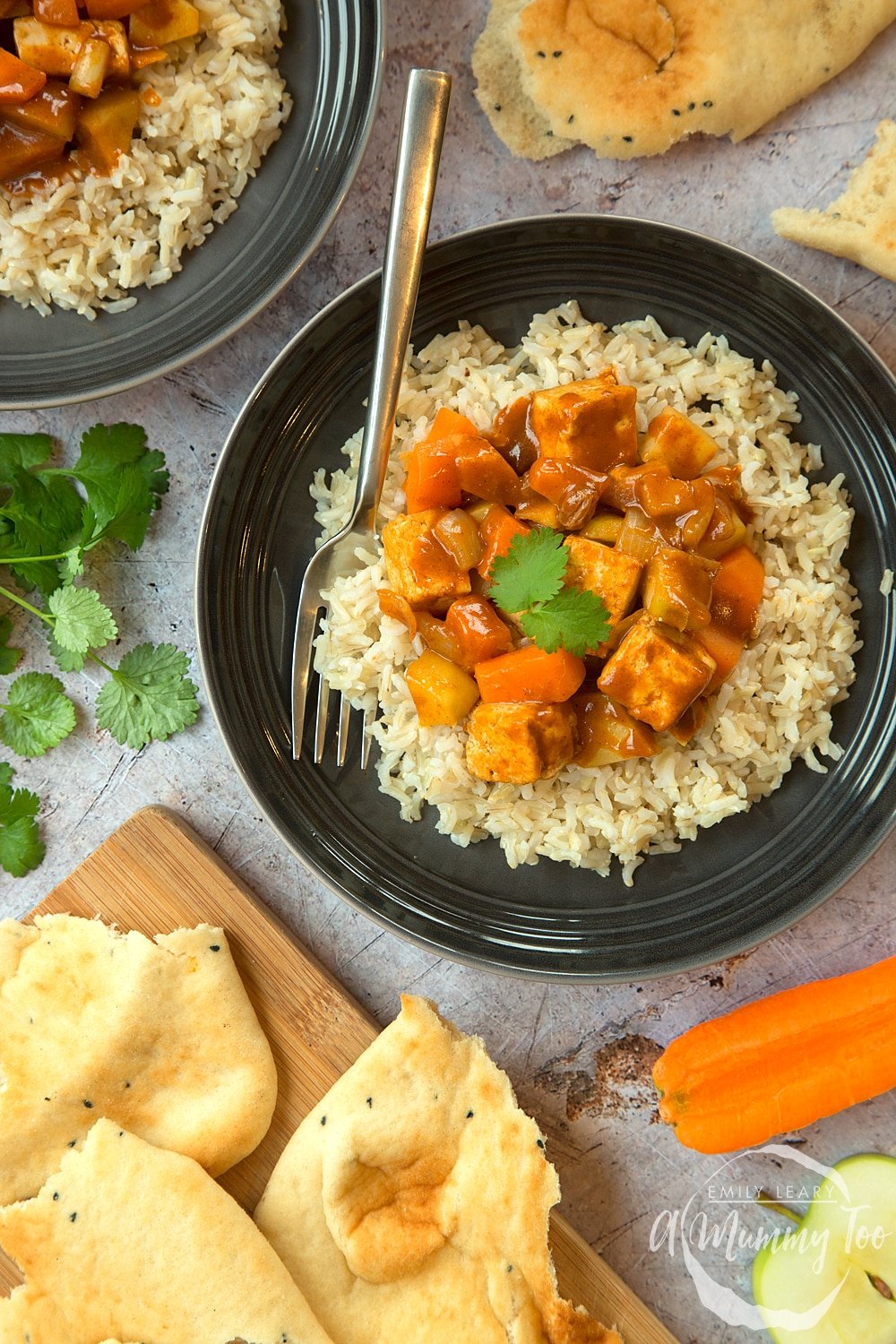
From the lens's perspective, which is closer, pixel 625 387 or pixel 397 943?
pixel 625 387

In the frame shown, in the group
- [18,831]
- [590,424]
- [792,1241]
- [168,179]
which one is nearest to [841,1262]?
[792,1241]

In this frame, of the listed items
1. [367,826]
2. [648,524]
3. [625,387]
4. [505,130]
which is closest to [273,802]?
[367,826]

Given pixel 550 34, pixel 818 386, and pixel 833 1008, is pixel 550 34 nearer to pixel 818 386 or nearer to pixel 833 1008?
pixel 818 386

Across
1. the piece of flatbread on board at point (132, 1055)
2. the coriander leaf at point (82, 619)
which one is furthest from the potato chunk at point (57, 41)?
the piece of flatbread on board at point (132, 1055)

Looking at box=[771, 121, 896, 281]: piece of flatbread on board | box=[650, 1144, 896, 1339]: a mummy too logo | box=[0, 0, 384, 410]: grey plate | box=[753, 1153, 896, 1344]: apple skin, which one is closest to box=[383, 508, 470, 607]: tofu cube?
box=[0, 0, 384, 410]: grey plate

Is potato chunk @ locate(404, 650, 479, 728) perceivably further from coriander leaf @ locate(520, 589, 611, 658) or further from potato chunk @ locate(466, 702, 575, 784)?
coriander leaf @ locate(520, 589, 611, 658)

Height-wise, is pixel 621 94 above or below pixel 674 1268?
above
